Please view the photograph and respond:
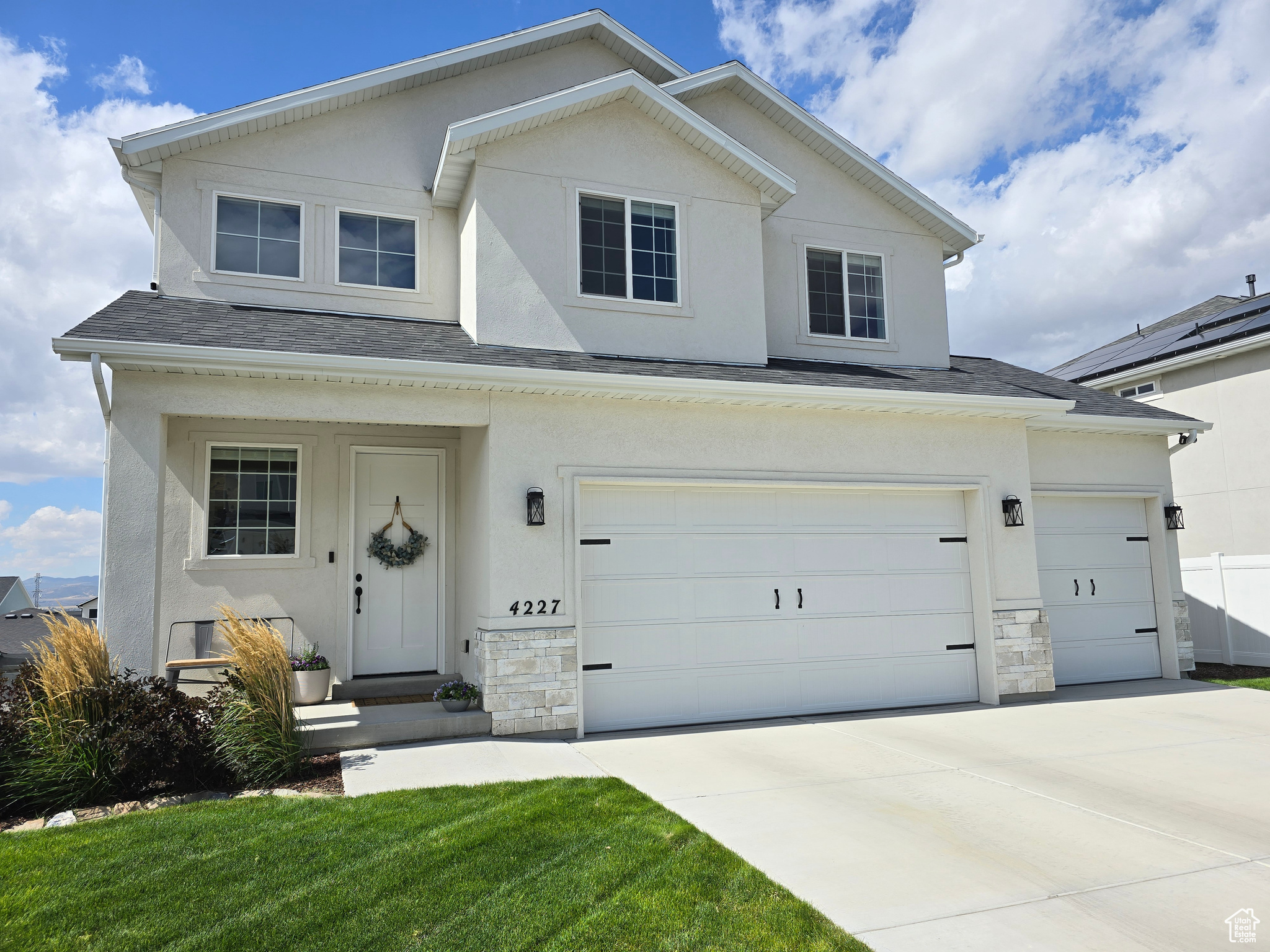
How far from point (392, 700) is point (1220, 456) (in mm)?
15253

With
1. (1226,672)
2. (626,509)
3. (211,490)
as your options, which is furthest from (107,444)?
(1226,672)

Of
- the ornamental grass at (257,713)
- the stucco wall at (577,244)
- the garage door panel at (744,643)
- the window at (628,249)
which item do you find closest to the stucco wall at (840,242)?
the stucco wall at (577,244)

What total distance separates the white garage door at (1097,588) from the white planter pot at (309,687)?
8.66 m

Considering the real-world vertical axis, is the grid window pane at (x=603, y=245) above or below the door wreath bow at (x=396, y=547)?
above

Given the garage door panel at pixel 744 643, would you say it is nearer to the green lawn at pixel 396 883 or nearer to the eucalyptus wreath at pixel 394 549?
the green lawn at pixel 396 883


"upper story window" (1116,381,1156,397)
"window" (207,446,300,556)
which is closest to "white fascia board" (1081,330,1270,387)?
"upper story window" (1116,381,1156,397)

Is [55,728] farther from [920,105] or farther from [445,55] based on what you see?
[920,105]

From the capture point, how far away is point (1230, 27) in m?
11.9

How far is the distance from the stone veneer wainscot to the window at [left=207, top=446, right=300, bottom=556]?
9.89ft

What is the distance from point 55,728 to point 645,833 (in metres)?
4.32

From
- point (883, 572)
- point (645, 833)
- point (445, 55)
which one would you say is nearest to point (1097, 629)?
point (883, 572)

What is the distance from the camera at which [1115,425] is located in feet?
34.7

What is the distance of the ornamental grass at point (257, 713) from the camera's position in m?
6.12

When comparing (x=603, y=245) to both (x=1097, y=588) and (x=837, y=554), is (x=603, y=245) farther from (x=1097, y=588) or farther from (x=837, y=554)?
(x=1097, y=588)
